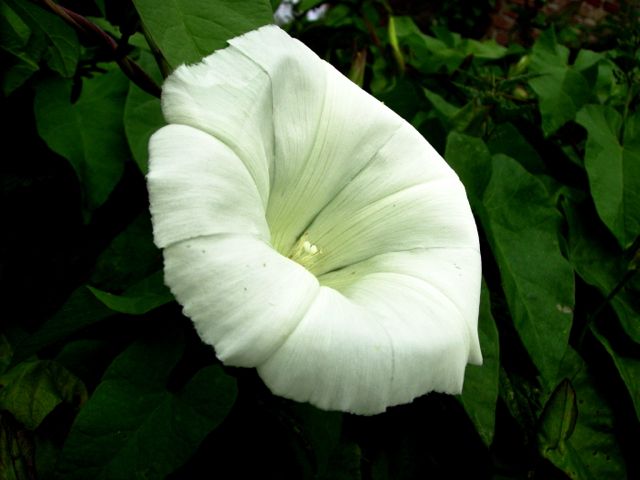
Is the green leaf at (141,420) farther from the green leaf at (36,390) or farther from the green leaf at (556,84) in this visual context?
the green leaf at (556,84)

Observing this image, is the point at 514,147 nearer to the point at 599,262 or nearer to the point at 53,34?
the point at 599,262

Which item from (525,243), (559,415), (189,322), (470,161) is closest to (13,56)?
(189,322)

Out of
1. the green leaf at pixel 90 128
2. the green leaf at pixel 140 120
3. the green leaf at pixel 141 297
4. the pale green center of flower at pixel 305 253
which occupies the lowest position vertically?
the green leaf at pixel 141 297

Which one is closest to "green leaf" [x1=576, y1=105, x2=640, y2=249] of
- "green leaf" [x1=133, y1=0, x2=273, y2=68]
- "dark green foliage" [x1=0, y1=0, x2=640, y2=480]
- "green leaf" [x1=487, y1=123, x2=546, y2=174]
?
"dark green foliage" [x1=0, y1=0, x2=640, y2=480]

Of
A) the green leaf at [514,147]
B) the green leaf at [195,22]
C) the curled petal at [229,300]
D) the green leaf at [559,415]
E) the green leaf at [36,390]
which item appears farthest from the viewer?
the green leaf at [514,147]

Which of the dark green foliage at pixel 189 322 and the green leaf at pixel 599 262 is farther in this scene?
the green leaf at pixel 599 262

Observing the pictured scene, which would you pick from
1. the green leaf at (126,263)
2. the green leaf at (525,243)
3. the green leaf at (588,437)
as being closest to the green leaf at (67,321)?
the green leaf at (126,263)

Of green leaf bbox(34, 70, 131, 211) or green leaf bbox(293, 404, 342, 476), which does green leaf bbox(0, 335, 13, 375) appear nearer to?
green leaf bbox(34, 70, 131, 211)
